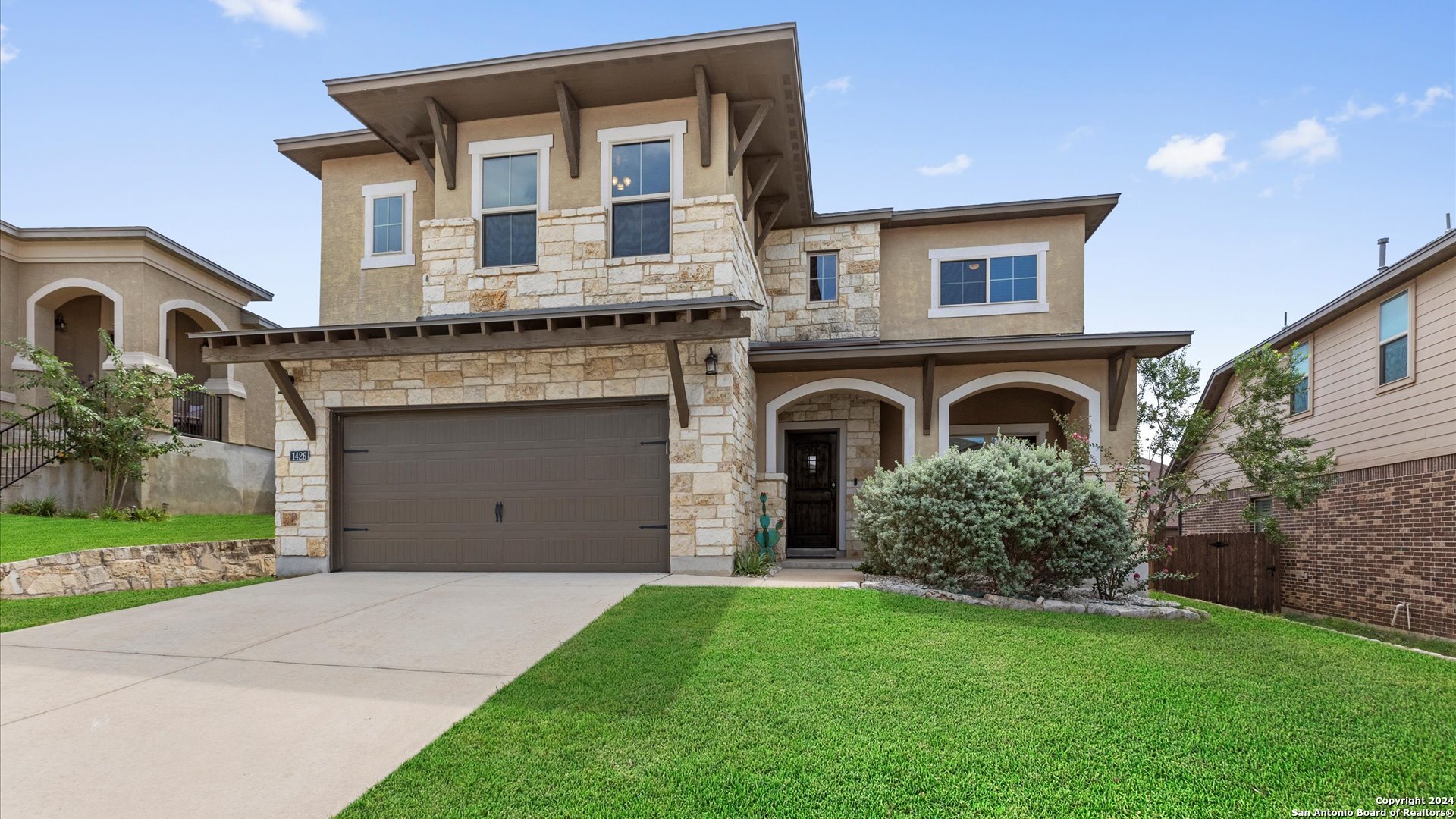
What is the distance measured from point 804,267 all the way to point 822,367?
252 cm

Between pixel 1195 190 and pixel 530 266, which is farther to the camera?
pixel 1195 190

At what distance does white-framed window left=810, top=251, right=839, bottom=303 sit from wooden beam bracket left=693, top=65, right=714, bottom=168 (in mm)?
4001

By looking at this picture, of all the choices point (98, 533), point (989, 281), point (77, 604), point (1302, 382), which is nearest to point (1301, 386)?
point (1302, 382)

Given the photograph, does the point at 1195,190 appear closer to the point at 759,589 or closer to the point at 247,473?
the point at 759,589

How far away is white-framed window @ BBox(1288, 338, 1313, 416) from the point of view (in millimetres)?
13734

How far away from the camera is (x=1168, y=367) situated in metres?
10.5

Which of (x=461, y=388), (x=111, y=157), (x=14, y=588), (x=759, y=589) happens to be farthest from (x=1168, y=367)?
(x=111, y=157)

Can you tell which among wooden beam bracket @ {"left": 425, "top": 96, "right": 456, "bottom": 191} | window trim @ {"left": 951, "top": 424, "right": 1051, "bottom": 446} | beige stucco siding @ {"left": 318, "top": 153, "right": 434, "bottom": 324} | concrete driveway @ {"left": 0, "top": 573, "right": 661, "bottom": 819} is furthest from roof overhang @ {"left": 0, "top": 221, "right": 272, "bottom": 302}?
window trim @ {"left": 951, "top": 424, "right": 1051, "bottom": 446}

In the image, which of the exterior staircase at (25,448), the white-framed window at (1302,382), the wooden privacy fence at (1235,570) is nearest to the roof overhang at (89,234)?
the exterior staircase at (25,448)

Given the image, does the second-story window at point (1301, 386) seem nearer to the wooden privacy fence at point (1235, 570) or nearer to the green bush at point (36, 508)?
the wooden privacy fence at point (1235, 570)

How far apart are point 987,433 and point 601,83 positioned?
846 cm

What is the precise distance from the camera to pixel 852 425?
41.5 ft

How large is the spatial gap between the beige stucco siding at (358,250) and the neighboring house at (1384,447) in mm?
13592

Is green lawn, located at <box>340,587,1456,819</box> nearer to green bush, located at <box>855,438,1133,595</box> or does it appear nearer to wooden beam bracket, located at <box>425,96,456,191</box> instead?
green bush, located at <box>855,438,1133,595</box>
